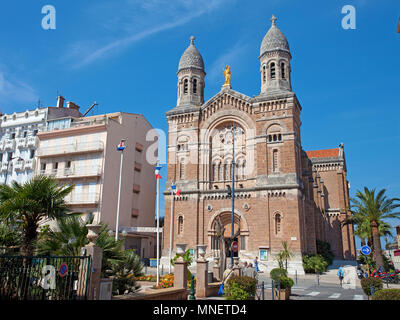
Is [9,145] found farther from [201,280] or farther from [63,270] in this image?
[63,270]

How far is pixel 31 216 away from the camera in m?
15.0

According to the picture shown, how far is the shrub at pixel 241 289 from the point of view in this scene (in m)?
13.3

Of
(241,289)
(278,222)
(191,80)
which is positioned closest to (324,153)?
(191,80)

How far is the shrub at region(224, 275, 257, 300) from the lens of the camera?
523 inches

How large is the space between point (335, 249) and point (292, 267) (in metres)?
25.6

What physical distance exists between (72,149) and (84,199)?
245 inches

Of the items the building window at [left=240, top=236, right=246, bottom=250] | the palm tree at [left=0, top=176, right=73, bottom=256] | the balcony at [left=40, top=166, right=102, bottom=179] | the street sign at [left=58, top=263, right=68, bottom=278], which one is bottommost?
the street sign at [left=58, top=263, right=68, bottom=278]

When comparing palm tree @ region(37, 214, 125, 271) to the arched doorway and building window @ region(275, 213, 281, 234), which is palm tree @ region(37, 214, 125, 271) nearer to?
the arched doorway

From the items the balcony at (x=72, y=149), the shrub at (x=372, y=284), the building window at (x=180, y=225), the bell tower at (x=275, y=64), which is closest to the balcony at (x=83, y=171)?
the balcony at (x=72, y=149)

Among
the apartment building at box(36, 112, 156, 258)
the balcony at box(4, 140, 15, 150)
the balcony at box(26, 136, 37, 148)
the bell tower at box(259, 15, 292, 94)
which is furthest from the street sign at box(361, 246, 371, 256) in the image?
the balcony at box(4, 140, 15, 150)

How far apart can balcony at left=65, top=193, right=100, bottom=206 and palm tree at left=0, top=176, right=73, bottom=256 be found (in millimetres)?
20921
